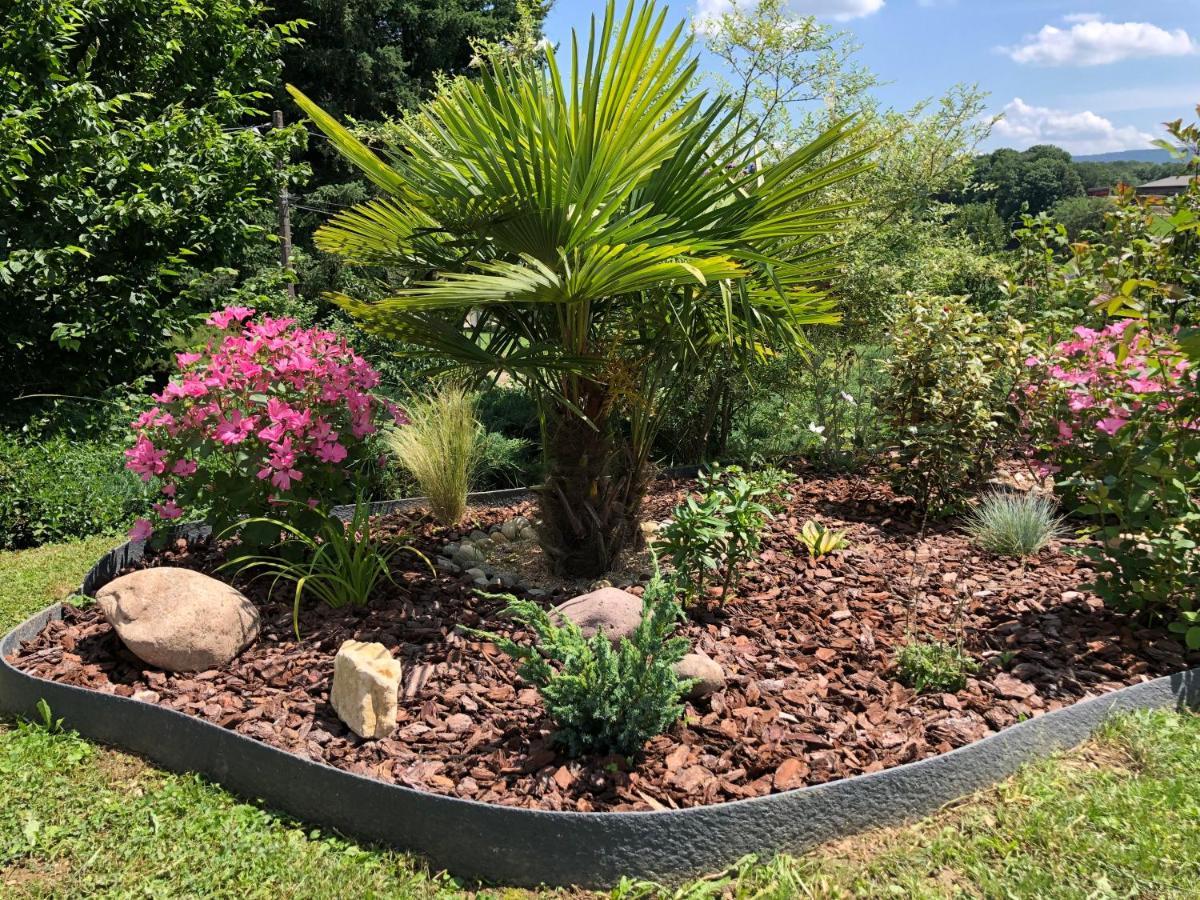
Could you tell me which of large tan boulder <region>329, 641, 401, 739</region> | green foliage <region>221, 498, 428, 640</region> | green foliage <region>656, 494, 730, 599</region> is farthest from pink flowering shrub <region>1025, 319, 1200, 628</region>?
green foliage <region>221, 498, 428, 640</region>

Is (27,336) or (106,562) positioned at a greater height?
(27,336)

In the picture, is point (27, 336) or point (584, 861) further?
point (27, 336)

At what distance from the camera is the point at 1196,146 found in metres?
3.68

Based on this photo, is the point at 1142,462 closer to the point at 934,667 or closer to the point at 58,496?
the point at 934,667

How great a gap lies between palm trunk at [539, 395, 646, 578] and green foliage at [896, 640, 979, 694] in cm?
147

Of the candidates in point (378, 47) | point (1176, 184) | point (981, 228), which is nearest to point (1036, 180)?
point (1176, 184)

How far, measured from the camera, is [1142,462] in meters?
3.43

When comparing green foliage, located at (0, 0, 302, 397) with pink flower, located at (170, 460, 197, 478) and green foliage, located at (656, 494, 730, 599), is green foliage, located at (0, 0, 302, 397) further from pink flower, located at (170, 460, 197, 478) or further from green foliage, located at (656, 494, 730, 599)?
green foliage, located at (656, 494, 730, 599)

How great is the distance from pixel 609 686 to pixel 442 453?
282 cm

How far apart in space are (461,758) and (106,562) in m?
2.50

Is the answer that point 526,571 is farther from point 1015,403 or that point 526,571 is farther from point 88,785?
point 1015,403

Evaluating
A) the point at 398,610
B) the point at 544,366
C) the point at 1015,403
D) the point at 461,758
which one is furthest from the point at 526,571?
the point at 1015,403

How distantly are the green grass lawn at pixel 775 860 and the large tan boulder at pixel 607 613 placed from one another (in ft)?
3.54

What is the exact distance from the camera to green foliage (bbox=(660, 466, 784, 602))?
3562 mm
